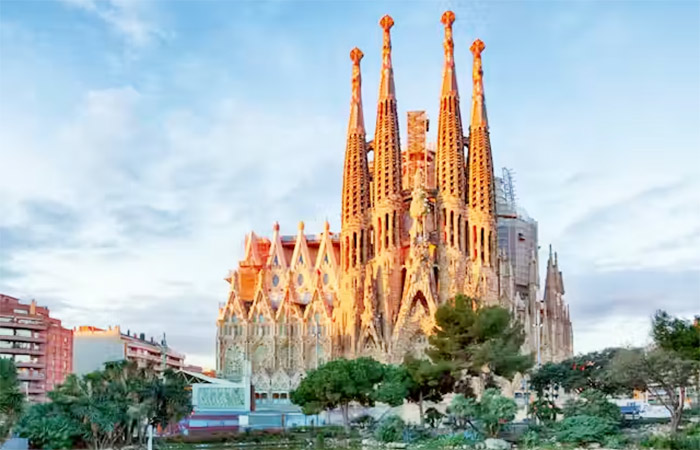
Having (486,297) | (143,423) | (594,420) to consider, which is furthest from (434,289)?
(143,423)

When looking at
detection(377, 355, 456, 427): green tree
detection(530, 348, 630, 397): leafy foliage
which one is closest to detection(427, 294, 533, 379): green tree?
detection(377, 355, 456, 427): green tree

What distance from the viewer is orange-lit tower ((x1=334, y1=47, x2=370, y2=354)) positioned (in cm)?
6278

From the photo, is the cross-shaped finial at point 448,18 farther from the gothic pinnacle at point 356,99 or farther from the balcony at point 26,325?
the balcony at point 26,325

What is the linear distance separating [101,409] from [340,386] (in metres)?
12.7

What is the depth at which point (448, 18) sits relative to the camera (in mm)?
65938

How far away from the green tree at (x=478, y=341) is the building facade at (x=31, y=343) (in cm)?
3156

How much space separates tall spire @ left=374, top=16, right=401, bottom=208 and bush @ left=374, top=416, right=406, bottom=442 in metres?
27.3

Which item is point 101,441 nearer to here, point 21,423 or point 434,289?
point 21,423

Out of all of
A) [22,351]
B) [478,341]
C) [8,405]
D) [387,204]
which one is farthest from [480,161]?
[8,405]

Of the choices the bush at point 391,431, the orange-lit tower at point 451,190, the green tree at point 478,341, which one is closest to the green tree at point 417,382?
the green tree at point 478,341

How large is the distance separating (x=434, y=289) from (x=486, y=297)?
12.1ft

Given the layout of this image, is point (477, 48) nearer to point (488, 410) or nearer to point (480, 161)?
point (480, 161)

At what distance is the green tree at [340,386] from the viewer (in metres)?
39.6

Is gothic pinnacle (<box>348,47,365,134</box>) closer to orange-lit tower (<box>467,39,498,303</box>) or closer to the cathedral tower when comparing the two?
the cathedral tower
